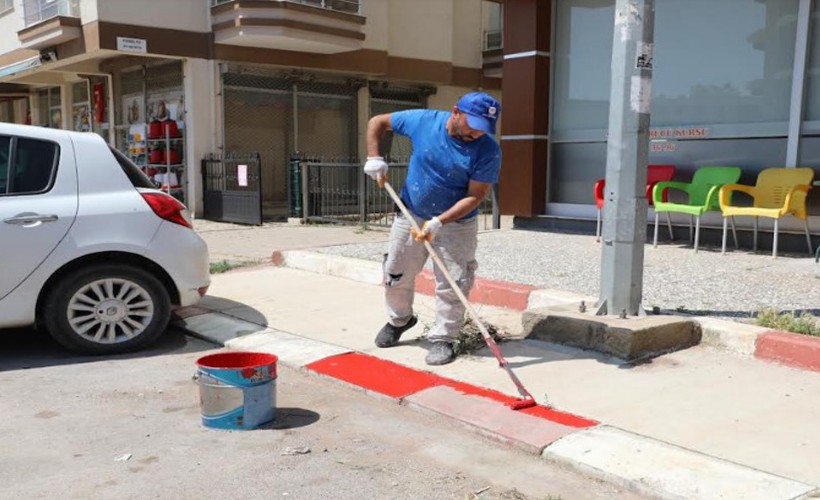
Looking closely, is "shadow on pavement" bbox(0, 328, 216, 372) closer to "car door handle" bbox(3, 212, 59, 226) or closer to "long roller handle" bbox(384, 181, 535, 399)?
"car door handle" bbox(3, 212, 59, 226)

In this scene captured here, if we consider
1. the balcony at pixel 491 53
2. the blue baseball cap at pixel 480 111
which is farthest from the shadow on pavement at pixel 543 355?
the balcony at pixel 491 53

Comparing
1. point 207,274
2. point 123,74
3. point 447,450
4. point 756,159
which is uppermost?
point 123,74

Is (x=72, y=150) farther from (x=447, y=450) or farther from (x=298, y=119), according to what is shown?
(x=298, y=119)

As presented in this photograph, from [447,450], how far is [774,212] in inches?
212

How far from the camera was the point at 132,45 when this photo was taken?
1534 centimetres

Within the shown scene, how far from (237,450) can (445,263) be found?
1988 mm

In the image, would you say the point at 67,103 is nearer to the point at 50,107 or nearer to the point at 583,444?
the point at 50,107

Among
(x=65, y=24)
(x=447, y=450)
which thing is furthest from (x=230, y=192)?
(x=447, y=450)

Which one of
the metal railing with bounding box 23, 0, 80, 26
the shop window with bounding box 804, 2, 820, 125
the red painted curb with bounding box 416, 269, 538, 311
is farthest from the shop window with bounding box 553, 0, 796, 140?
the metal railing with bounding box 23, 0, 80, 26

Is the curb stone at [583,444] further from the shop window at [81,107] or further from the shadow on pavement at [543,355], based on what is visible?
the shop window at [81,107]

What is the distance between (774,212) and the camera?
7.59 meters

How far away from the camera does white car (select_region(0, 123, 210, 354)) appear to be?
5.12 m

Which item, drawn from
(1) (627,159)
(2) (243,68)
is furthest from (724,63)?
(2) (243,68)

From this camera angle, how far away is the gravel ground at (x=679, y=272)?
19.7ft
